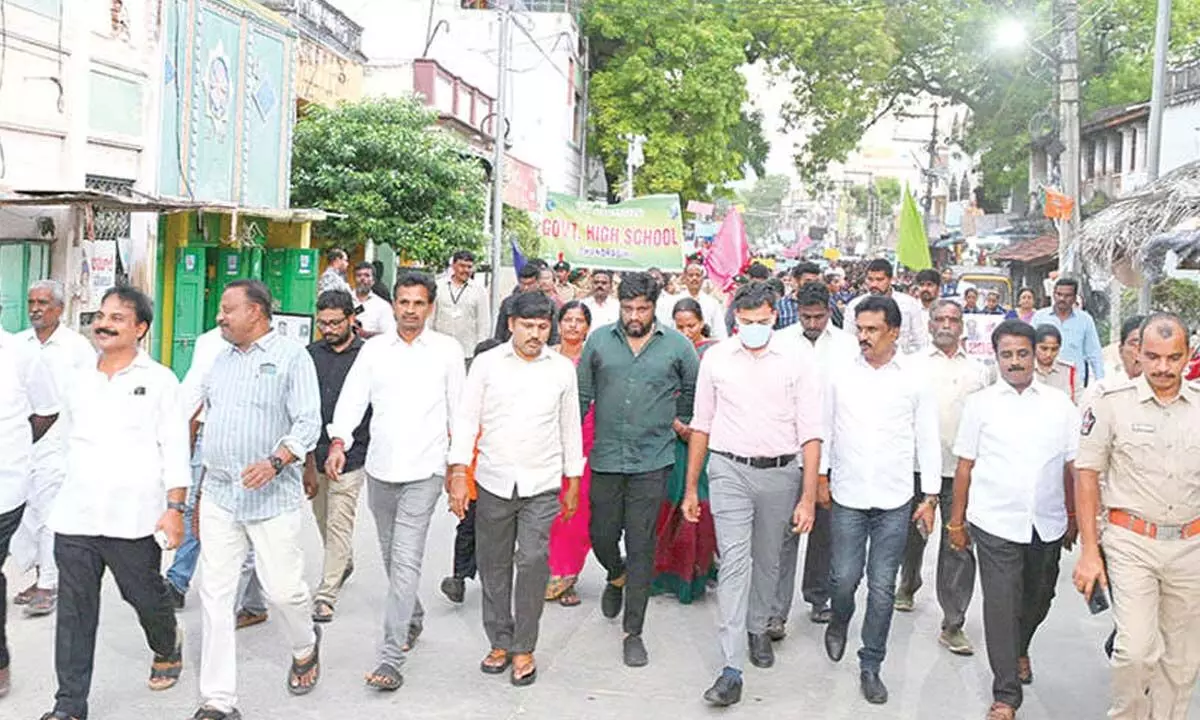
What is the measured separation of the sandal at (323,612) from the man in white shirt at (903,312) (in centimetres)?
392

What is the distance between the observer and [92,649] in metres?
5.16

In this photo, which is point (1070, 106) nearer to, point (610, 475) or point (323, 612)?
point (610, 475)

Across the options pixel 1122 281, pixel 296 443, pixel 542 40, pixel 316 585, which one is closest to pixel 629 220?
pixel 1122 281

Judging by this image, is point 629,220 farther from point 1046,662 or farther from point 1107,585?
point 1107,585

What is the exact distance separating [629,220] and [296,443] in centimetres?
1309

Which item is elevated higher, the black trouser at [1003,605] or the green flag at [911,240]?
the green flag at [911,240]

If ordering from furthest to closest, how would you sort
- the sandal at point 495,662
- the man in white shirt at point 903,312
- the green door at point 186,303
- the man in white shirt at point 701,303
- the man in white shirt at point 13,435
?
1. the green door at point 186,303
2. the man in white shirt at point 701,303
3. the man in white shirt at point 903,312
4. the sandal at point 495,662
5. the man in white shirt at point 13,435

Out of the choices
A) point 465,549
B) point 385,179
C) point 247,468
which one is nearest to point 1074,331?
point 465,549

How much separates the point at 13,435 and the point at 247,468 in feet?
3.54

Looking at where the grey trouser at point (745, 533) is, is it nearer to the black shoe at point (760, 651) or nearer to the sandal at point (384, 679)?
the black shoe at point (760, 651)

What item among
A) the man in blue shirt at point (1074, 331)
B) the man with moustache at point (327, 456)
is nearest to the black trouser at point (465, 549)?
the man with moustache at point (327, 456)

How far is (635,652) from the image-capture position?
641cm

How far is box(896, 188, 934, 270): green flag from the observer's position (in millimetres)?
17078

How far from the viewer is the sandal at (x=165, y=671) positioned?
5711 millimetres
